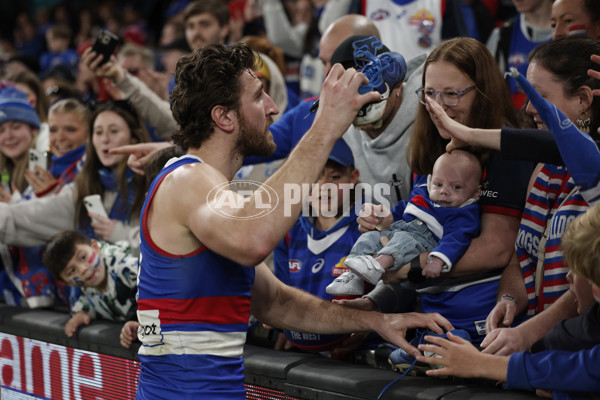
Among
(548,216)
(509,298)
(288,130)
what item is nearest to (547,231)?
(548,216)

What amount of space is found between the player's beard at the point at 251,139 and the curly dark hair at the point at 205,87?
7 centimetres

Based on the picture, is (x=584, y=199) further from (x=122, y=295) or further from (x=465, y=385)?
(x=122, y=295)

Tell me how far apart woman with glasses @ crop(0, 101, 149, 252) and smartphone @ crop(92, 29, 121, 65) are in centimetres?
33

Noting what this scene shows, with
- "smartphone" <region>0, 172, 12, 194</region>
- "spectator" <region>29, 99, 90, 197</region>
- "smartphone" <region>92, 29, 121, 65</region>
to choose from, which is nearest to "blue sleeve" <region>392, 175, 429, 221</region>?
"smartphone" <region>92, 29, 121, 65</region>

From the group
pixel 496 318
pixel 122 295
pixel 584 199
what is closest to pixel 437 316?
pixel 496 318

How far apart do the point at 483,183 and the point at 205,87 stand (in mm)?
1148

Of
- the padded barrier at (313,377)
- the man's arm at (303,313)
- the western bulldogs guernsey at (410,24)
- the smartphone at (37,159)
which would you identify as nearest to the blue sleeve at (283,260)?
the padded barrier at (313,377)

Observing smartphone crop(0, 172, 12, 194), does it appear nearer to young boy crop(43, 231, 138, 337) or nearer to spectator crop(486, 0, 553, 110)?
young boy crop(43, 231, 138, 337)

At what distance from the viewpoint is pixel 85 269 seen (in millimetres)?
4355

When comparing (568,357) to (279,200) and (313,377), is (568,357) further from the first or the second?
(313,377)

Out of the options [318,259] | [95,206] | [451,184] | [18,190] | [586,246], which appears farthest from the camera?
[18,190]

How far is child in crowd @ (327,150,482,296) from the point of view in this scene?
298cm

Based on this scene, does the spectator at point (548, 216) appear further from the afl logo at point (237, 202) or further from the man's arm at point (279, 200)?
the afl logo at point (237, 202)

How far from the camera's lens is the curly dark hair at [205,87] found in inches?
111
